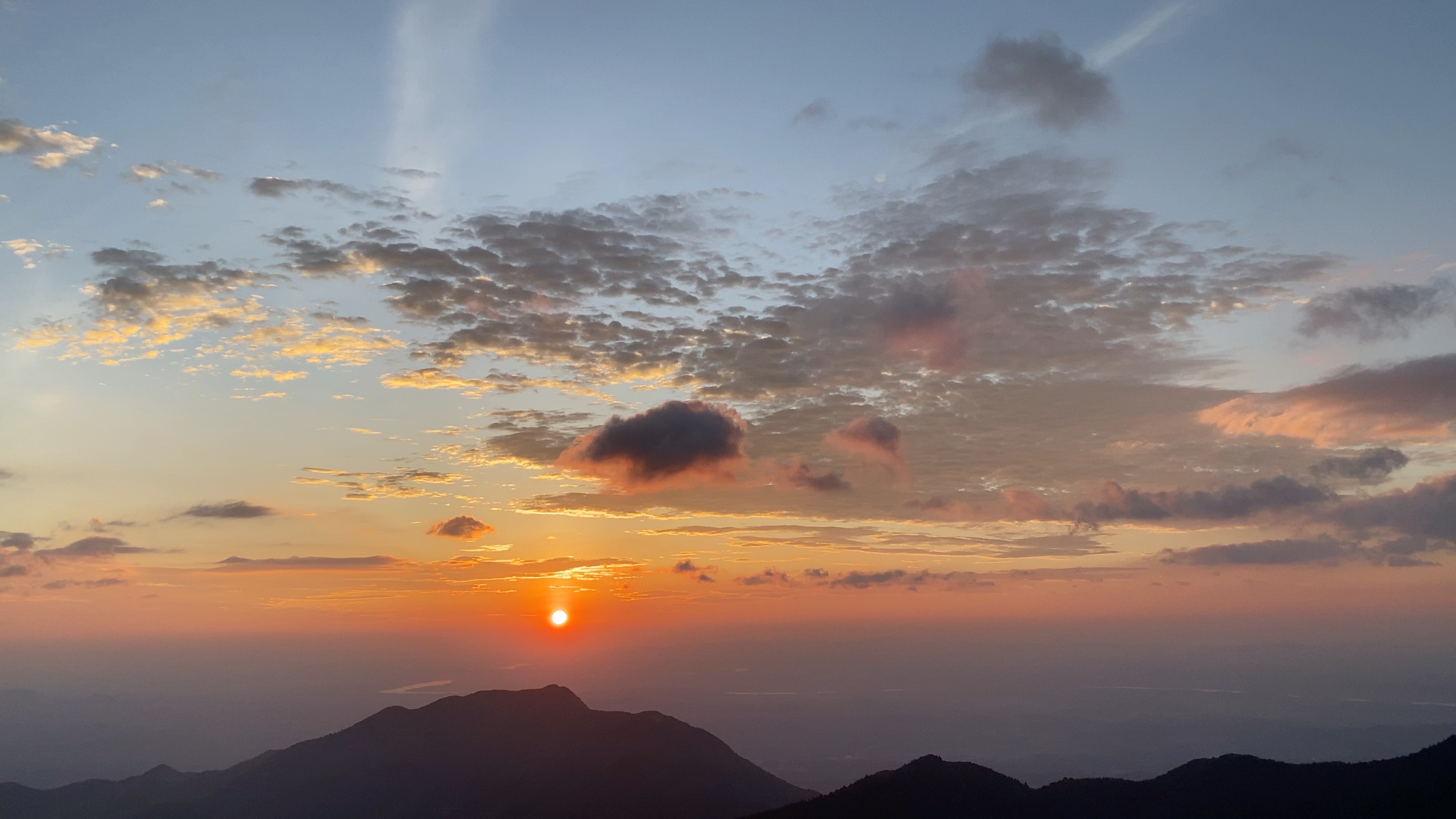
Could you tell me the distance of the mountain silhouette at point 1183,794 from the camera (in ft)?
527

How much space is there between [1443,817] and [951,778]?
93.9 metres

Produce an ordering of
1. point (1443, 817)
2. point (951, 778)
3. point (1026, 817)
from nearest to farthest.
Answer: point (1443, 817) → point (1026, 817) → point (951, 778)

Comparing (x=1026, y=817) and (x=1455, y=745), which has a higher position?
(x=1455, y=745)

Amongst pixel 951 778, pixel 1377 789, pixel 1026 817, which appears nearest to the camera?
pixel 1377 789

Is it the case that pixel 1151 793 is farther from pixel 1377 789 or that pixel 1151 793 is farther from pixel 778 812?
pixel 778 812

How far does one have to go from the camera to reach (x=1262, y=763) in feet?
603

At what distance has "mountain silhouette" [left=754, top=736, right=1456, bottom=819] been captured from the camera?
16062 cm

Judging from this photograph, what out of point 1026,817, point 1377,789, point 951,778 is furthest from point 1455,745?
point 951,778

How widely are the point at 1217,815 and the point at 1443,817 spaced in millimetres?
38402

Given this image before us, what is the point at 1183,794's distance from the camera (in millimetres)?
178125

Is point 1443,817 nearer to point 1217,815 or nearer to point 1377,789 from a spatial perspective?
point 1377,789

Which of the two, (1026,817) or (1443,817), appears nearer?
(1443,817)

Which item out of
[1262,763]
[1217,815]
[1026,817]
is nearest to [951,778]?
[1026,817]

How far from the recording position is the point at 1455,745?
16750 cm
